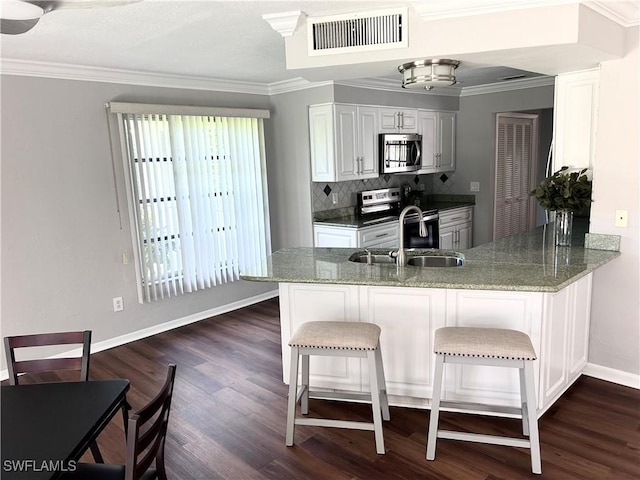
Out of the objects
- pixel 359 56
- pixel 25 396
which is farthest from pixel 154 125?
pixel 25 396

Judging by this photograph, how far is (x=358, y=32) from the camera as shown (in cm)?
273

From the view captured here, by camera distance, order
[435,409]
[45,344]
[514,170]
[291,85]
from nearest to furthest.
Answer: [45,344], [435,409], [291,85], [514,170]

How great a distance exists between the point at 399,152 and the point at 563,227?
8.08ft

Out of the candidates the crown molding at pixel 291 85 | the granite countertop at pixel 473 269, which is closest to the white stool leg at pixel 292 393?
Answer: the granite countertop at pixel 473 269

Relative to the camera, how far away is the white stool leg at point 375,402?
7.95ft

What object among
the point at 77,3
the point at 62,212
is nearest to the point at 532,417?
the point at 77,3

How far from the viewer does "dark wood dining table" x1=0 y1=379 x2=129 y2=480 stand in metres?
1.46

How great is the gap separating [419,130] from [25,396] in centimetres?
495

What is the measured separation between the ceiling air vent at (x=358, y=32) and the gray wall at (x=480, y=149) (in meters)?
3.62

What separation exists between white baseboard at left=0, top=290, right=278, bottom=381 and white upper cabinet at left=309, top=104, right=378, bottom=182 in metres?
1.52

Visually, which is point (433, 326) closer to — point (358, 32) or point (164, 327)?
point (358, 32)

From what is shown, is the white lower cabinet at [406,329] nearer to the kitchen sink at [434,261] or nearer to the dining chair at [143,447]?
the kitchen sink at [434,261]

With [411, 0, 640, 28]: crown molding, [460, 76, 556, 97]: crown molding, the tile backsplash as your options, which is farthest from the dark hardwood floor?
[460, 76, 556, 97]: crown molding

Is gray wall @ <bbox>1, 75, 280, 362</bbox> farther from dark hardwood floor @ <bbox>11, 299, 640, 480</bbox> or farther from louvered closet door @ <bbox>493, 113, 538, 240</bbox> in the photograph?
louvered closet door @ <bbox>493, 113, 538, 240</bbox>
